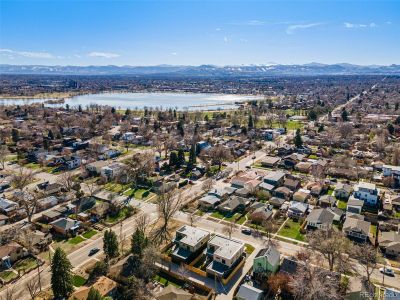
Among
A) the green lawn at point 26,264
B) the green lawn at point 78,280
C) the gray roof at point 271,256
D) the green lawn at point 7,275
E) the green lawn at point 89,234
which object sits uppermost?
the gray roof at point 271,256

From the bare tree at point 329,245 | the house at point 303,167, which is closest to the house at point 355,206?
the bare tree at point 329,245

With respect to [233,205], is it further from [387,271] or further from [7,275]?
[7,275]

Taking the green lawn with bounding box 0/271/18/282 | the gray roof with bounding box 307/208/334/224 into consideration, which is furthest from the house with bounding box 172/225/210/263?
the green lawn with bounding box 0/271/18/282

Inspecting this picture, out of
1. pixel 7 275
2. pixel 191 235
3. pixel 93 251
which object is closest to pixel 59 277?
pixel 93 251

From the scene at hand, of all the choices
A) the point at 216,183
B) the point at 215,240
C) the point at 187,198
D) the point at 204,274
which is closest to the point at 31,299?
the point at 204,274

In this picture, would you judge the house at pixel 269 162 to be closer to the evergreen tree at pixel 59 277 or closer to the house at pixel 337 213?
the house at pixel 337 213

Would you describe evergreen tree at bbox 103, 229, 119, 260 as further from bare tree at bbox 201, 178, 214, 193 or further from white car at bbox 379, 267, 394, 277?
white car at bbox 379, 267, 394, 277

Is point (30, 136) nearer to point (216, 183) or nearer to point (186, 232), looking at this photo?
point (216, 183)
